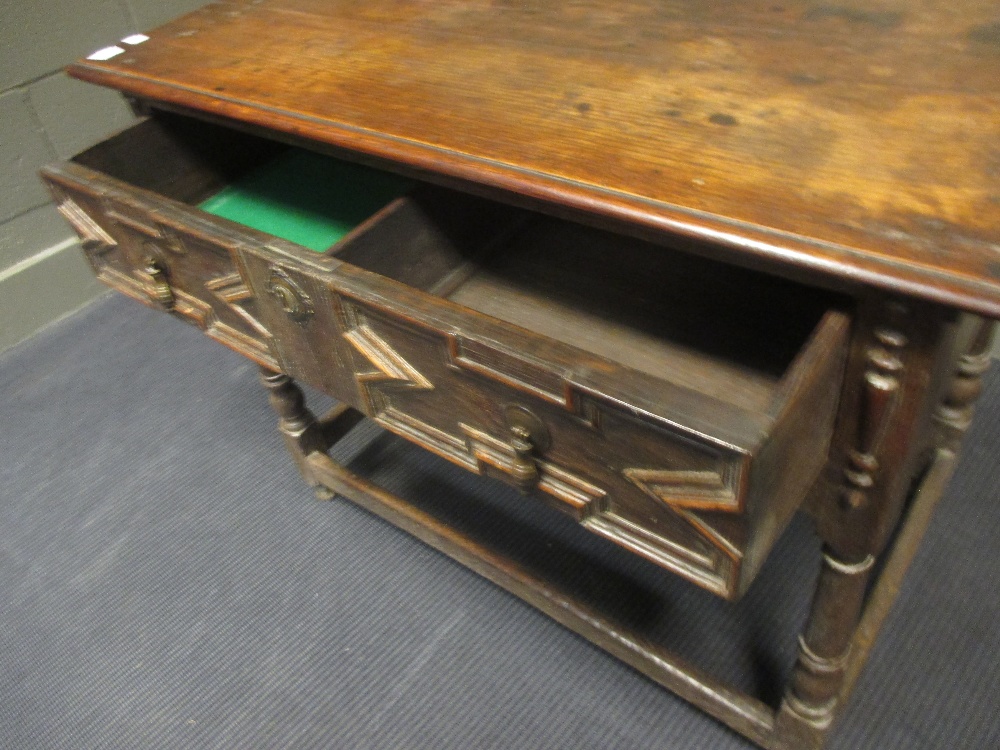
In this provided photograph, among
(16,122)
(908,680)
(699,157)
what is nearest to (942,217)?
(699,157)

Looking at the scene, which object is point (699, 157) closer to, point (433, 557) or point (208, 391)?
point (433, 557)

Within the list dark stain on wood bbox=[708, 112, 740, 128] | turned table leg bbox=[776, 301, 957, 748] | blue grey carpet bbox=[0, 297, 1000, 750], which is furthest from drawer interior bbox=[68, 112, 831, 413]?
blue grey carpet bbox=[0, 297, 1000, 750]

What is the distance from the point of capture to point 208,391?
157 centimetres

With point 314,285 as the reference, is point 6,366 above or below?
below

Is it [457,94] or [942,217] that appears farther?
[457,94]

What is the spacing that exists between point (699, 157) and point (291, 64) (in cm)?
51

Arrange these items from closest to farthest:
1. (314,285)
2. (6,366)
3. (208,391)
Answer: (314,285)
(208,391)
(6,366)

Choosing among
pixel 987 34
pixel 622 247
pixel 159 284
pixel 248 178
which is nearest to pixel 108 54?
pixel 248 178

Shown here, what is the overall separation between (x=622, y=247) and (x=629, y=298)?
0.10 metres

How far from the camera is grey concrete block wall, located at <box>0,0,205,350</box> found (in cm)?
160

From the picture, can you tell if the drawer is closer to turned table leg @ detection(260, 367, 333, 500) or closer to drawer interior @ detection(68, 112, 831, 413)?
drawer interior @ detection(68, 112, 831, 413)

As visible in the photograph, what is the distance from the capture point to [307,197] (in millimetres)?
1066

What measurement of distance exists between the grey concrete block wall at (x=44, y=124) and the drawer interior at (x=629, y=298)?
1105 millimetres

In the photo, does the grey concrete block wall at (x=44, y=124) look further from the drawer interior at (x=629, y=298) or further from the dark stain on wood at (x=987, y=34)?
the dark stain on wood at (x=987, y=34)
